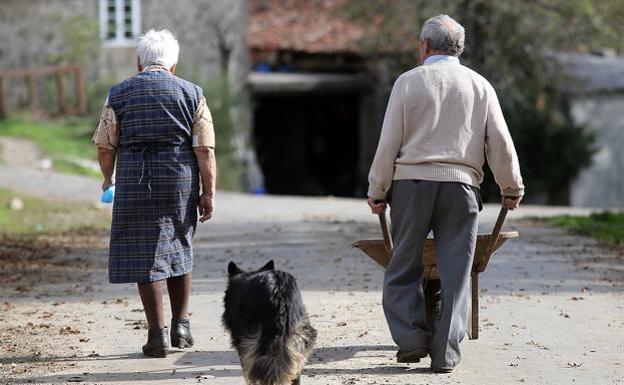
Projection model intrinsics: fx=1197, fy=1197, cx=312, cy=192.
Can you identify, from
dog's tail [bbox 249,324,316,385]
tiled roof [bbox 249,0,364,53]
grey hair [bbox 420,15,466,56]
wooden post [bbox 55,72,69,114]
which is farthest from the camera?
tiled roof [bbox 249,0,364,53]

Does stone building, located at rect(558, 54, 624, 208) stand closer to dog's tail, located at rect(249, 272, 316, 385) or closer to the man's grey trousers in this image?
the man's grey trousers

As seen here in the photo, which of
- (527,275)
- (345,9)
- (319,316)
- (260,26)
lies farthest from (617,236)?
(260,26)

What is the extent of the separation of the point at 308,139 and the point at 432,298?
26.3m

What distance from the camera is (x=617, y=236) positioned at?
1334cm

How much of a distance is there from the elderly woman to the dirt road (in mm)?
563

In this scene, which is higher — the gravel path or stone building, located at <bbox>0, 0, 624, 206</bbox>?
the gravel path

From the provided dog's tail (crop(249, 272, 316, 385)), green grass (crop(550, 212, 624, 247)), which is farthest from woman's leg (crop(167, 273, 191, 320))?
green grass (crop(550, 212, 624, 247))

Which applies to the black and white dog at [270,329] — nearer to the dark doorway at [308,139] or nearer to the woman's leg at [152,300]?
the woman's leg at [152,300]

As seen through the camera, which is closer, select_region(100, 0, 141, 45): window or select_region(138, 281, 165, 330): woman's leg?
select_region(138, 281, 165, 330): woman's leg

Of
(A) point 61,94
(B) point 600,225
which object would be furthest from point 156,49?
(A) point 61,94

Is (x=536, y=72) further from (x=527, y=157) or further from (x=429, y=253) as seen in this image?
(x=429, y=253)

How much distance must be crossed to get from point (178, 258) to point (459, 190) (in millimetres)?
1766

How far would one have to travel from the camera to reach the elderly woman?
7098 millimetres

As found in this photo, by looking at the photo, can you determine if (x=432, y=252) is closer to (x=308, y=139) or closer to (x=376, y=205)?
(x=376, y=205)
